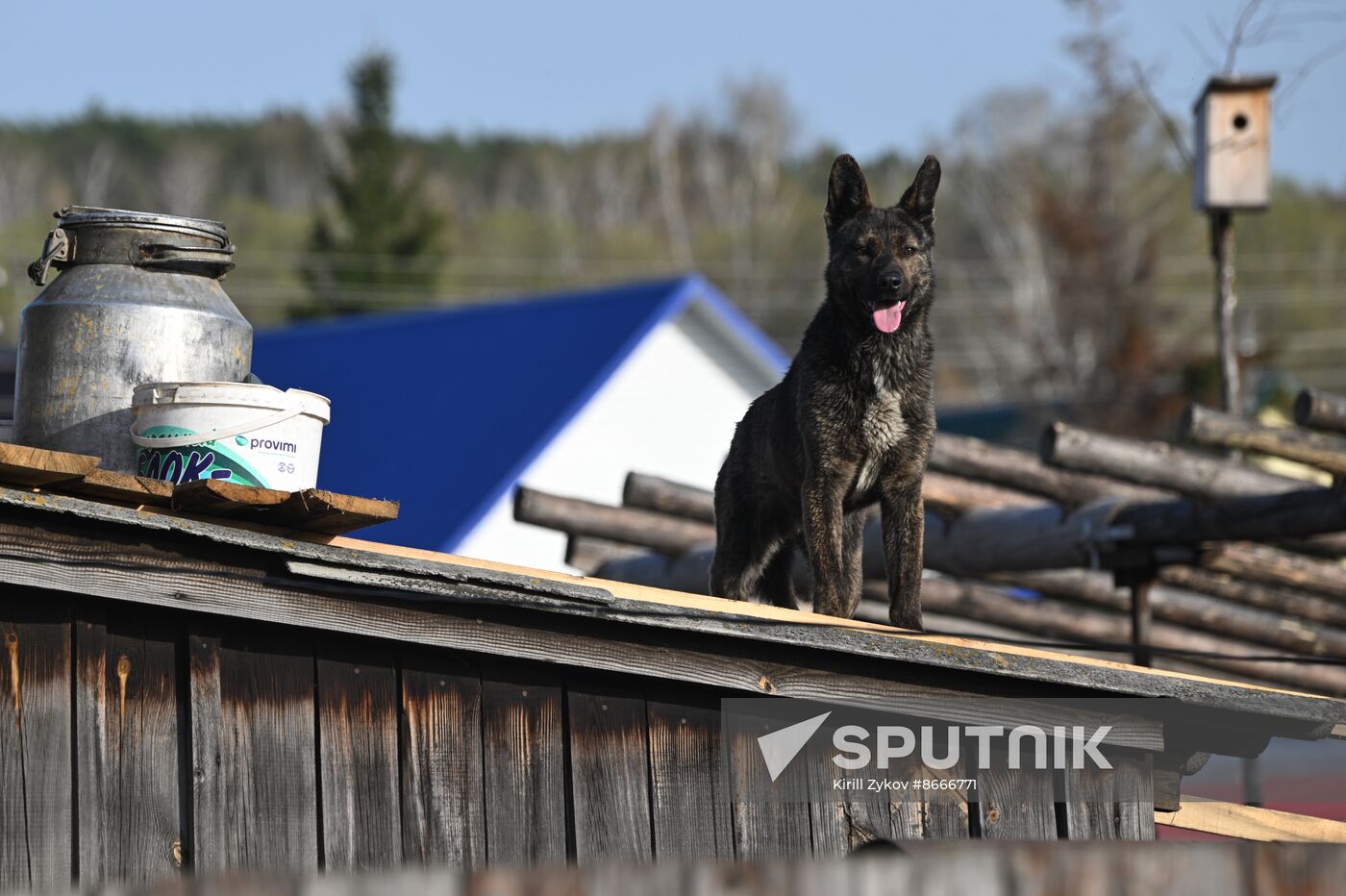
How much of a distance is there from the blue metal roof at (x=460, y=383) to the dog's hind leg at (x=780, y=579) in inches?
360

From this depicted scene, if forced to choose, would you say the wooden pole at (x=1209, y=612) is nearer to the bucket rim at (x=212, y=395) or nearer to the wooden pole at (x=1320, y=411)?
the wooden pole at (x=1320, y=411)

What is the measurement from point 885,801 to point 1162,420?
36.2m

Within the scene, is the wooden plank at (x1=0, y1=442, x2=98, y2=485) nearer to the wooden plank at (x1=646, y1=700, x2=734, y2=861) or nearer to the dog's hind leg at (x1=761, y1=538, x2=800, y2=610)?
the wooden plank at (x1=646, y1=700, x2=734, y2=861)

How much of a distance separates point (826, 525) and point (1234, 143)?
891cm

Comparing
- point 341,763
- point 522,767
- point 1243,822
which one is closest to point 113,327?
point 341,763

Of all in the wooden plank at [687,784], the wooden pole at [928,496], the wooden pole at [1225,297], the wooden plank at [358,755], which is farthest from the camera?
the wooden pole at [1225,297]

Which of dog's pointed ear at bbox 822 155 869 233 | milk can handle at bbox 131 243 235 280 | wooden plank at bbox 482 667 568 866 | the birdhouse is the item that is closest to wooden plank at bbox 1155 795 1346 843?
wooden plank at bbox 482 667 568 866

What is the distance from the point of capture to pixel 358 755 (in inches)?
187

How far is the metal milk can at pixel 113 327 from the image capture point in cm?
505

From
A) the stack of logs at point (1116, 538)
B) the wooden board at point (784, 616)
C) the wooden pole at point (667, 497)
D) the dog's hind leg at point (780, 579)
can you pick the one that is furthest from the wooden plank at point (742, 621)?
the wooden pole at point (667, 497)

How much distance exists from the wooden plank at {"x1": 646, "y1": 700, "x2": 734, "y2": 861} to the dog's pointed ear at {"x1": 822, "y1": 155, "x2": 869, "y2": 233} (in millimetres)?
2385

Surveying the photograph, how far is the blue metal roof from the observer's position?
17500 mm

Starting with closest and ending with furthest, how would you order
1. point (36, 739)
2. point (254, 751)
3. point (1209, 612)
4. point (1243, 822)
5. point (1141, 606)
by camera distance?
1. point (36, 739)
2. point (254, 751)
3. point (1243, 822)
4. point (1141, 606)
5. point (1209, 612)

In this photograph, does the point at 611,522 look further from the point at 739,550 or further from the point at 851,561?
the point at 851,561
